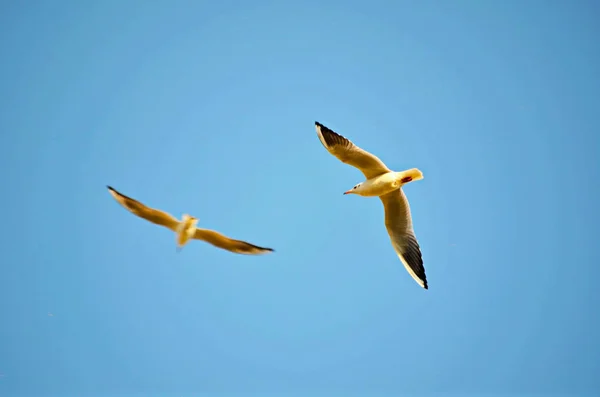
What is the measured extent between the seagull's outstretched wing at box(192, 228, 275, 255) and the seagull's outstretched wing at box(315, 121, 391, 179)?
2313 millimetres

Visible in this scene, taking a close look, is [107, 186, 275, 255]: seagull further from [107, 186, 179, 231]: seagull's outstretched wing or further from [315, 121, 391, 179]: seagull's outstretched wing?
[315, 121, 391, 179]: seagull's outstretched wing

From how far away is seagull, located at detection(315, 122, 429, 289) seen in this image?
9578 mm

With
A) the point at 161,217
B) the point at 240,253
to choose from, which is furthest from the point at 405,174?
the point at 161,217

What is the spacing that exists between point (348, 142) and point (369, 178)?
80 cm

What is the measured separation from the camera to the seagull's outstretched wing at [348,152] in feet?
31.3

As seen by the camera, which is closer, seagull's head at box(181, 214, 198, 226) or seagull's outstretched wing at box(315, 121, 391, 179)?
seagull's head at box(181, 214, 198, 226)

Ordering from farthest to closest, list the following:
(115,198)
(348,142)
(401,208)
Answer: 1. (401,208)
2. (348,142)
3. (115,198)

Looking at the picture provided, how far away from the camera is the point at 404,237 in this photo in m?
10.6

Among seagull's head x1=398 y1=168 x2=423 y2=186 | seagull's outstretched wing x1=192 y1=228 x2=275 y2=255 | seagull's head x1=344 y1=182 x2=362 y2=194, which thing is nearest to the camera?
seagull's outstretched wing x1=192 y1=228 x2=275 y2=255

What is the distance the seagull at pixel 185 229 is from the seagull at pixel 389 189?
234cm

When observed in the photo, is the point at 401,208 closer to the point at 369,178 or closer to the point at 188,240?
the point at 369,178

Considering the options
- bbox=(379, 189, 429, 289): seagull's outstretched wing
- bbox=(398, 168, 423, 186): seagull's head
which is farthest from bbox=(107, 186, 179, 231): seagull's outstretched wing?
bbox=(379, 189, 429, 289): seagull's outstretched wing

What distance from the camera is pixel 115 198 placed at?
308 inches

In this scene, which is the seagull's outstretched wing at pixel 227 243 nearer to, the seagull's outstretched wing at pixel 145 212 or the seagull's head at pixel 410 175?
the seagull's outstretched wing at pixel 145 212
